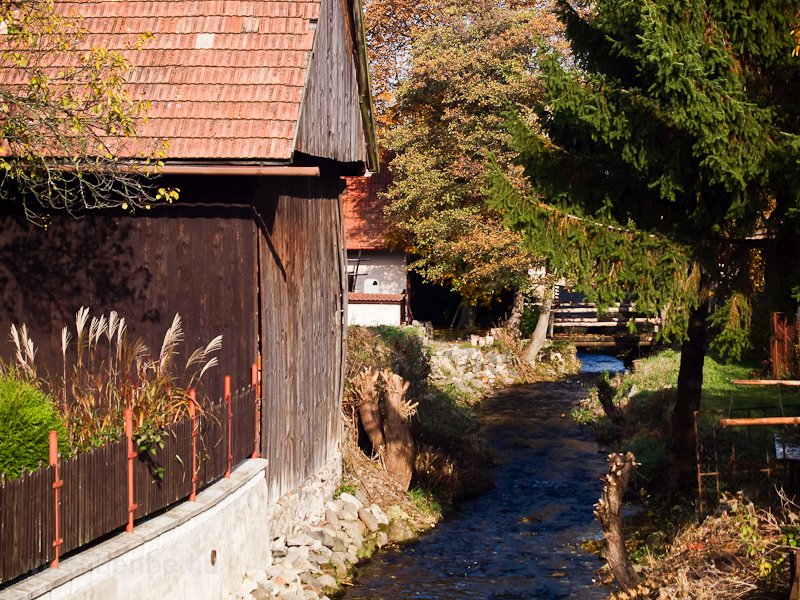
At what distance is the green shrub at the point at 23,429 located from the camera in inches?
340

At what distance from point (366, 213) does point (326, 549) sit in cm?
2619

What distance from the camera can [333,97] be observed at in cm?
1552

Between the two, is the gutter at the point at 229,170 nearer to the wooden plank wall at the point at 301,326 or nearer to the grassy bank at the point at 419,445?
the wooden plank wall at the point at 301,326

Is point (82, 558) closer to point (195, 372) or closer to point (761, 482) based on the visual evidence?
point (195, 372)

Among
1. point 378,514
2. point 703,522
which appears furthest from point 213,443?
point 703,522

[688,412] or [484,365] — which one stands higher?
[688,412]

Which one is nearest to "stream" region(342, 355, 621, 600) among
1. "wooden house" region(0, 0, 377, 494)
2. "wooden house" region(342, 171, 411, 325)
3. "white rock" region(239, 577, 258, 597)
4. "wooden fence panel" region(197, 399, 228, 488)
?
"white rock" region(239, 577, 258, 597)

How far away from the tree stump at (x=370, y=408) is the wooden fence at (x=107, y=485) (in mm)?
5702

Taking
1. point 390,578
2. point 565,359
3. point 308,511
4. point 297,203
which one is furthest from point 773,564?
point 565,359

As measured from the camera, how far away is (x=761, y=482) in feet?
46.5

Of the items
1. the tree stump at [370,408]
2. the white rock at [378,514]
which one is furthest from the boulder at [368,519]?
the tree stump at [370,408]

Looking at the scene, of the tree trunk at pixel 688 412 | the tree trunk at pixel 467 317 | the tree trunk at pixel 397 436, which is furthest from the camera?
the tree trunk at pixel 467 317

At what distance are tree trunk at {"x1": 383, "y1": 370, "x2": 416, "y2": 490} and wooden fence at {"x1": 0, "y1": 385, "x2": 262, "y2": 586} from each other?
5710 mm

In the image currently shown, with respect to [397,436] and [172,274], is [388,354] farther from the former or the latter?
[172,274]
